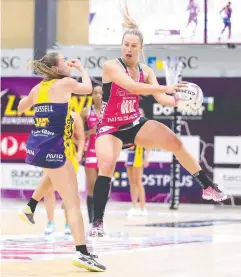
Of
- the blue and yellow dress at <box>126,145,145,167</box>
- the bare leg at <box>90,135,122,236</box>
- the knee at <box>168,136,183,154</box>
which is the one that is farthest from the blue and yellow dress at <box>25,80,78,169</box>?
the blue and yellow dress at <box>126,145,145,167</box>

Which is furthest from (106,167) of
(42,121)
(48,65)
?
(48,65)

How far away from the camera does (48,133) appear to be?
771 centimetres

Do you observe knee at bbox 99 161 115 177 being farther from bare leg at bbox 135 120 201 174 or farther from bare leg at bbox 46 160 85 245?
bare leg at bbox 46 160 85 245

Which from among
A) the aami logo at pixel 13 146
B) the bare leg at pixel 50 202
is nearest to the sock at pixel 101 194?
the bare leg at pixel 50 202

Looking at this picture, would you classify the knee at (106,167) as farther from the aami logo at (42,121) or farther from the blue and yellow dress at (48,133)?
the aami logo at (42,121)

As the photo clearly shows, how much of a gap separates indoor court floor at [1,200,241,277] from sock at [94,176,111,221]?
1.60 feet

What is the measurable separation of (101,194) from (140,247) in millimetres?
1559

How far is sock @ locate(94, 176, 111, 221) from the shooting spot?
8250mm

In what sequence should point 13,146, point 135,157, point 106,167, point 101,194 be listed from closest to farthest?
point 106,167 → point 101,194 → point 135,157 → point 13,146

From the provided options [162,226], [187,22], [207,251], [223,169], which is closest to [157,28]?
[187,22]

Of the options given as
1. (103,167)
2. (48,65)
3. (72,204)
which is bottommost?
(72,204)

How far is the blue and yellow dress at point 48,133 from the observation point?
763 centimetres

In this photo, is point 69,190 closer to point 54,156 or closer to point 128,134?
point 54,156

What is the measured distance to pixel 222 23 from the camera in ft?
55.8
